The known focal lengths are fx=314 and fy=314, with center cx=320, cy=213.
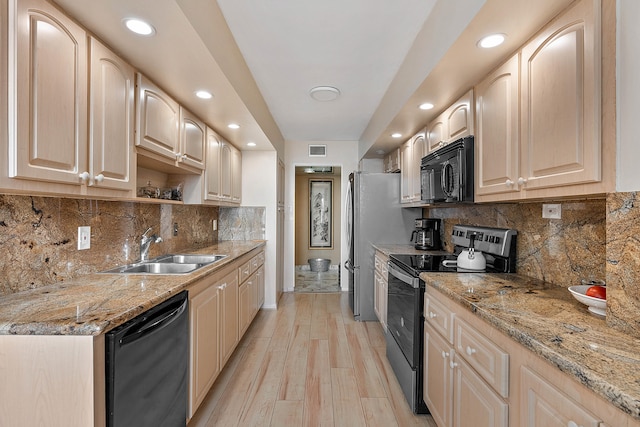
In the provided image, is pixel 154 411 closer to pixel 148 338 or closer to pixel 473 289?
pixel 148 338

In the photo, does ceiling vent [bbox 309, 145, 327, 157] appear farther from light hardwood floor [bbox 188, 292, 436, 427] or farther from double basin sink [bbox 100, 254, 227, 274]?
double basin sink [bbox 100, 254, 227, 274]

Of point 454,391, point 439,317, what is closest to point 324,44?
point 439,317

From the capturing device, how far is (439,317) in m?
1.74

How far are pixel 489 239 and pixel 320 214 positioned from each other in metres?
4.77

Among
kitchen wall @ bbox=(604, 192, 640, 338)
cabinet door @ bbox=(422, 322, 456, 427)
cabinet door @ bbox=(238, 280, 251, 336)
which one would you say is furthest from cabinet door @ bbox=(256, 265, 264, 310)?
kitchen wall @ bbox=(604, 192, 640, 338)

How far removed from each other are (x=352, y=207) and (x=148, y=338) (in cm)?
290

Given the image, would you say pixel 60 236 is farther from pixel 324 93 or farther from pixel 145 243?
pixel 324 93

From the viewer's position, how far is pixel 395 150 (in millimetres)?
4008

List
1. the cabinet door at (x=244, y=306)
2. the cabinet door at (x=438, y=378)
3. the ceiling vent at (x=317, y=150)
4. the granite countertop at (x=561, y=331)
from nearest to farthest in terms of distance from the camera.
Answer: the granite countertop at (x=561, y=331) → the cabinet door at (x=438, y=378) → the cabinet door at (x=244, y=306) → the ceiling vent at (x=317, y=150)

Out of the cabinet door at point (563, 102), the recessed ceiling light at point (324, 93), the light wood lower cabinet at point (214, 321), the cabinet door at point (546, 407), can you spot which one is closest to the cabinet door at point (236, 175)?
the light wood lower cabinet at point (214, 321)

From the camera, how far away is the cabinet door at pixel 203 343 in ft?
5.99

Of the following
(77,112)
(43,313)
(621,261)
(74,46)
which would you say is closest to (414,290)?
(621,261)

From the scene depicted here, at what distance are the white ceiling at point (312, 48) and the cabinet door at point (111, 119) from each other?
0.33 feet

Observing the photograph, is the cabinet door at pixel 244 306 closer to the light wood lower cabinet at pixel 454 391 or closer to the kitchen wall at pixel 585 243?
the light wood lower cabinet at pixel 454 391
